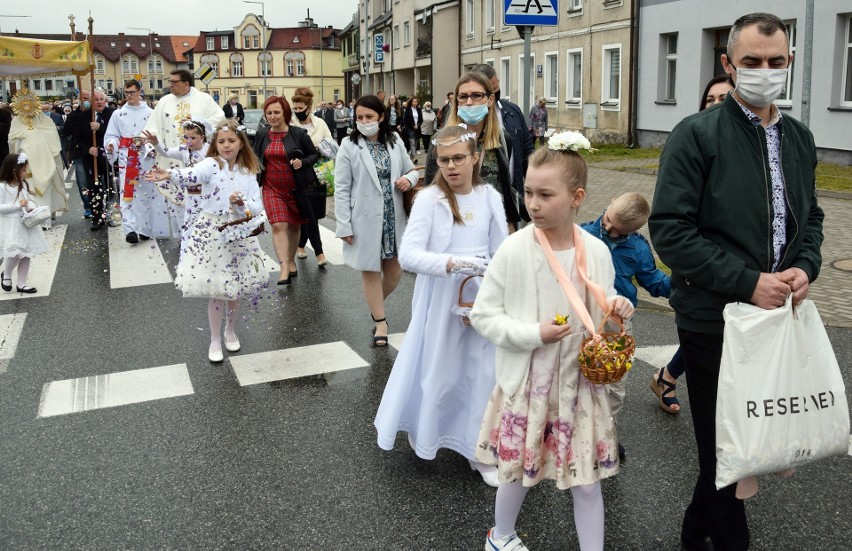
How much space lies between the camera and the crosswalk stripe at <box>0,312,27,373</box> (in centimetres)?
660

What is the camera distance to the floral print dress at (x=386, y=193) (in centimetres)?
677

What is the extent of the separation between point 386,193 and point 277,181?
2.67 metres

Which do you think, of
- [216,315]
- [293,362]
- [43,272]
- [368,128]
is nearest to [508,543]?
[293,362]

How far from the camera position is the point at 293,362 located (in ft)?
21.0

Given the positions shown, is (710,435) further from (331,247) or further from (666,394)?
(331,247)

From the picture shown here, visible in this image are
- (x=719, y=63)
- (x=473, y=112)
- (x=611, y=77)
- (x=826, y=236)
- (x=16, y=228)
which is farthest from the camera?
(x=611, y=77)

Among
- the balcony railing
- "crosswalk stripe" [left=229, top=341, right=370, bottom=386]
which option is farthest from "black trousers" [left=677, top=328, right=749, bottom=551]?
the balcony railing

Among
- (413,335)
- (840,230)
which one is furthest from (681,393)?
(840,230)

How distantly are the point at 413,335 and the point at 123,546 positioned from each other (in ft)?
5.29

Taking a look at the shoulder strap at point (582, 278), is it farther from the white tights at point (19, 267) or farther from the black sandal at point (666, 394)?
the white tights at point (19, 267)

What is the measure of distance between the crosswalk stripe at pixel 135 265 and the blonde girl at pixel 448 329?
559cm

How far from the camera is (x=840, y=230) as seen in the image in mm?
10969

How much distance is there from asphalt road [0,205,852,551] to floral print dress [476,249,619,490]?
66cm

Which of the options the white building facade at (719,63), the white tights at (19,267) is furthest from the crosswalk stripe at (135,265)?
the white building facade at (719,63)
